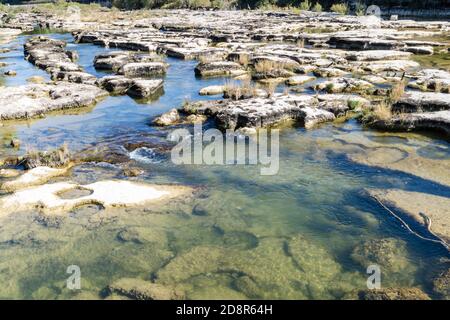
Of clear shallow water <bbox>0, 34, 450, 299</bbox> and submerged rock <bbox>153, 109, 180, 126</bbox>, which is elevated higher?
submerged rock <bbox>153, 109, 180, 126</bbox>

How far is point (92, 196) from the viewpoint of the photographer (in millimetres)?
7781

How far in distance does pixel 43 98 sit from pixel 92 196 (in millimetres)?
8047

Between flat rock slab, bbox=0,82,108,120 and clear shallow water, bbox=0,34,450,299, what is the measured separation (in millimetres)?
5189

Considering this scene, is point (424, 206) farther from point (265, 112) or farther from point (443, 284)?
point (265, 112)

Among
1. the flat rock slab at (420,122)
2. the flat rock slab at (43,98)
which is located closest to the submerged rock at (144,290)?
the flat rock slab at (420,122)

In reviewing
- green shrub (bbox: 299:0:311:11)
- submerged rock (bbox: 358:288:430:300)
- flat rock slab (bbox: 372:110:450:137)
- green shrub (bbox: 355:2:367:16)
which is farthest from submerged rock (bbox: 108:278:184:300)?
green shrub (bbox: 299:0:311:11)

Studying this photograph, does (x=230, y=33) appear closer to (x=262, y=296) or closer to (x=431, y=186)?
(x=431, y=186)

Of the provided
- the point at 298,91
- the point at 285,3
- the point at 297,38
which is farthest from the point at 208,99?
the point at 285,3

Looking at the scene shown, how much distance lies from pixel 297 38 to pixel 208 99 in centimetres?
1564

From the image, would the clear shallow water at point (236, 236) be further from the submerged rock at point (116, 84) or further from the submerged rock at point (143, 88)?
the submerged rock at point (116, 84)

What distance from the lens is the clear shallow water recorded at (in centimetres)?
570

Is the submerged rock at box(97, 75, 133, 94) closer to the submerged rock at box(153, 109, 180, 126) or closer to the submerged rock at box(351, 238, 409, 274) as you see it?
the submerged rock at box(153, 109, 180, 126)

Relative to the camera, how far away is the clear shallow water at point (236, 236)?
225 inches

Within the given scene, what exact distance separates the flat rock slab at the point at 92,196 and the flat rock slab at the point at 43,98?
601cm
